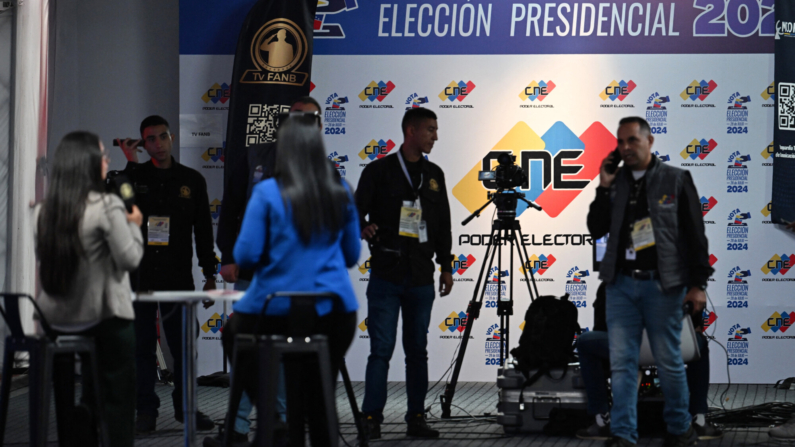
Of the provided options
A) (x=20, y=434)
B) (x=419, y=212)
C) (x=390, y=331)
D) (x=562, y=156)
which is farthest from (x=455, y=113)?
(x=20, y=434)

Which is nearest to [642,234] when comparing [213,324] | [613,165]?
[613,165]

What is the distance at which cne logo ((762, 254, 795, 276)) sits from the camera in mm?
5645

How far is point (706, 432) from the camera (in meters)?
3.96

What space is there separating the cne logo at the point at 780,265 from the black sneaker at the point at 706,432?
2.07 metres

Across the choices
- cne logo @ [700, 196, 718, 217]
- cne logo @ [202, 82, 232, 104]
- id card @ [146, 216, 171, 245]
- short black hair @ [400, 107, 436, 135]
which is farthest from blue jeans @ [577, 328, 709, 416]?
cne logo @ [202, 82, 232, 104]

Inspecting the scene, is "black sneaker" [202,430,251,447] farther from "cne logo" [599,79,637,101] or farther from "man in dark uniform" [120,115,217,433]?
"cne logo" [599,79,637,101]

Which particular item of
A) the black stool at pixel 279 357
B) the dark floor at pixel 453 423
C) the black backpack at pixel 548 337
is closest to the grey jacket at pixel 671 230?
the black backpack at pixel 548 337

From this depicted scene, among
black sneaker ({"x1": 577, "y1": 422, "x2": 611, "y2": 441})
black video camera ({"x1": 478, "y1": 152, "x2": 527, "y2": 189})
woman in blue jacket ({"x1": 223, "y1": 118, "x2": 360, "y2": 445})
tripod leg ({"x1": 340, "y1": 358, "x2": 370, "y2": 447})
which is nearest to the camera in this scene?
woman in blue jacket ({"x1": 223, "y1": 118, "x2": 360, "y2": 445})

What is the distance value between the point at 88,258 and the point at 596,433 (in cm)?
252

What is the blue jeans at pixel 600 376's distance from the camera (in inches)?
155

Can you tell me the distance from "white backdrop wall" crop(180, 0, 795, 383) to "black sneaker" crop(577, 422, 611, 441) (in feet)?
6.02

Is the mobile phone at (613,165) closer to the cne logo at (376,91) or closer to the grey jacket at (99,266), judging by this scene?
the grey jacket at (99,266)

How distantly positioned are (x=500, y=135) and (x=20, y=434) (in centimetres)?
360

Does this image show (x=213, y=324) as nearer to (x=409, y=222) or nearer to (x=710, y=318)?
(x=409, y=222)
